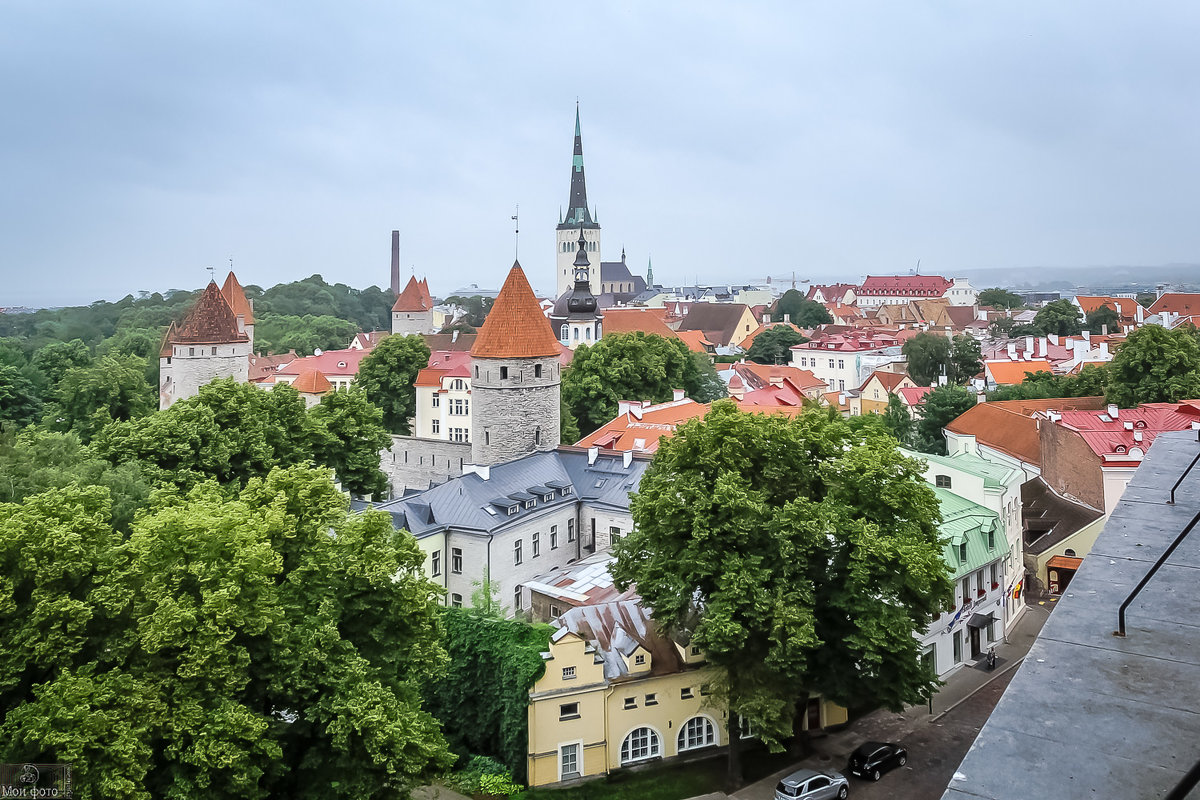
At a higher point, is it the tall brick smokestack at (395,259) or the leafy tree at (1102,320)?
the tall brick smokestack at (395,259)

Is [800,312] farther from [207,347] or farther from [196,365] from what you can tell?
[196,365]

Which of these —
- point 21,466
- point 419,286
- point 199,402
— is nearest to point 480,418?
point 199,402

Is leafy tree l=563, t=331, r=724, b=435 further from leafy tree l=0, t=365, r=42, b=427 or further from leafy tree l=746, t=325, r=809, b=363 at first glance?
leafy tree l=746, t=325, r=809, b=363

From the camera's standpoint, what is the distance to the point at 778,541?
18547 millimetres

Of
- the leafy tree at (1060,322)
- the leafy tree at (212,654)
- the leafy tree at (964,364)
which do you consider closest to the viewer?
the leafy tree at (212,654)

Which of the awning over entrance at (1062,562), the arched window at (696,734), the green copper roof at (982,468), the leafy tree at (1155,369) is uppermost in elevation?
the leafy tree at (1155,369)

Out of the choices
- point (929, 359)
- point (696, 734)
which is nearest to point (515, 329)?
point (696, 734)

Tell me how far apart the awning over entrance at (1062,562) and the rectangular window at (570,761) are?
59.6 ft

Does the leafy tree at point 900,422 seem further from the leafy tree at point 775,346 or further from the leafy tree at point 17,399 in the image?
the leafy tree at point 775,346

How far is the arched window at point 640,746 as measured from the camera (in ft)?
64.2

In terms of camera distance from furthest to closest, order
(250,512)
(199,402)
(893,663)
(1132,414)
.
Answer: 1. (1132,414)
2. (199,402)
3. (893,663)
4. (250,512)

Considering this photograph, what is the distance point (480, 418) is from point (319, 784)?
21.2m

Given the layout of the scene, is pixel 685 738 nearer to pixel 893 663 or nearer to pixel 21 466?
pixel 893 663

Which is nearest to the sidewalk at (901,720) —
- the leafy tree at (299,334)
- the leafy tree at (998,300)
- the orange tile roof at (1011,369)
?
the orange tile roof at (1011,369)
